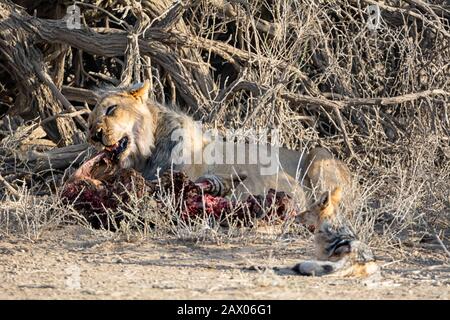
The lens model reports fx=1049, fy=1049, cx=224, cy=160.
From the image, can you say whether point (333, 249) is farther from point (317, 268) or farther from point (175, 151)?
point (175, 151)

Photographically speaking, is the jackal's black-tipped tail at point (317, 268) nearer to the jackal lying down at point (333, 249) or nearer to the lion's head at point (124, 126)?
the jackal lying down at point (333, 249)

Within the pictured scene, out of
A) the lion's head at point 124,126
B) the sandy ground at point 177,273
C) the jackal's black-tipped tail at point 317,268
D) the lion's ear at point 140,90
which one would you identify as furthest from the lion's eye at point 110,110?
the jackal's black-tipped tail at point 317,268

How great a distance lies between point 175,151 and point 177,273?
2776mm

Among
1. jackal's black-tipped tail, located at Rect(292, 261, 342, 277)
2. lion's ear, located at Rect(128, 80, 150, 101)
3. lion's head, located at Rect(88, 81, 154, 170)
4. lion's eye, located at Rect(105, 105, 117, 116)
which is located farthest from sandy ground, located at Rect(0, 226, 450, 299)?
lion's ear, located at Rect(128, 80, 150, 101)

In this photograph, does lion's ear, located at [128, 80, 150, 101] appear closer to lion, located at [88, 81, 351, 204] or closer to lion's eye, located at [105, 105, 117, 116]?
lion, located at [88, 81, 351, 204]

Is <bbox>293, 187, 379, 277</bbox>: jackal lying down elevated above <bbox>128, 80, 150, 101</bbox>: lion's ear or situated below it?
below

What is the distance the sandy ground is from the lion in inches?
45.3

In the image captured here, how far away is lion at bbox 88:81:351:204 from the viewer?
371 inches

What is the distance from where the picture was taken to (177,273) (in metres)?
6.96

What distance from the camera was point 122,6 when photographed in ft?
37.3

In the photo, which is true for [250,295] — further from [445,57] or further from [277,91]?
[445,57]

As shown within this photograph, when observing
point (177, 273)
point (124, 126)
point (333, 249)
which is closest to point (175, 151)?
point (124, 126)

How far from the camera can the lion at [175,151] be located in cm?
942

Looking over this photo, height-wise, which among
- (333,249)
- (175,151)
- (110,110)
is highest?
(110,110)
